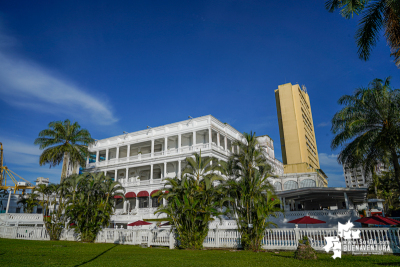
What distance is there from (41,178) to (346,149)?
188ft

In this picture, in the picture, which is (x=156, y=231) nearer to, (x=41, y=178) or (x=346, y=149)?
(x=346, y=149)

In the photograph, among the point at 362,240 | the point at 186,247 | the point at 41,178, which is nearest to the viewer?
the point at 362,240

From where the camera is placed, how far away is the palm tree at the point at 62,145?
34.6m

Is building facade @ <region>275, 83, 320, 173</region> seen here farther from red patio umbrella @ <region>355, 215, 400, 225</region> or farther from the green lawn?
the green lawn

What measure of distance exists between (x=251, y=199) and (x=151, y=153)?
76.3ft

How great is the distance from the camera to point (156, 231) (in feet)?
62.0

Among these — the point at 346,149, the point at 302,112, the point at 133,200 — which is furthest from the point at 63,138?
the point at 302,112

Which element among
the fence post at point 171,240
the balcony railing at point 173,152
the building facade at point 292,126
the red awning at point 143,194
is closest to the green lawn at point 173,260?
the fence post at point 171,240

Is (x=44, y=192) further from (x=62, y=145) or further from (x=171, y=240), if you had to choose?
(x=171, y=240)

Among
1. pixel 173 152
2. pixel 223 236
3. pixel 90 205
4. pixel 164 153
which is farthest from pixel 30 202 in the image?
pixel 223 236

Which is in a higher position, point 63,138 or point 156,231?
point 63,138

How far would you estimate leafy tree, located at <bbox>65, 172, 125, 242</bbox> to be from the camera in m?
22.1

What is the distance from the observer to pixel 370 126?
1902 cm

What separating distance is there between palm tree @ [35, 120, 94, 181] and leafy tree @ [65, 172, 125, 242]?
1098 cm
